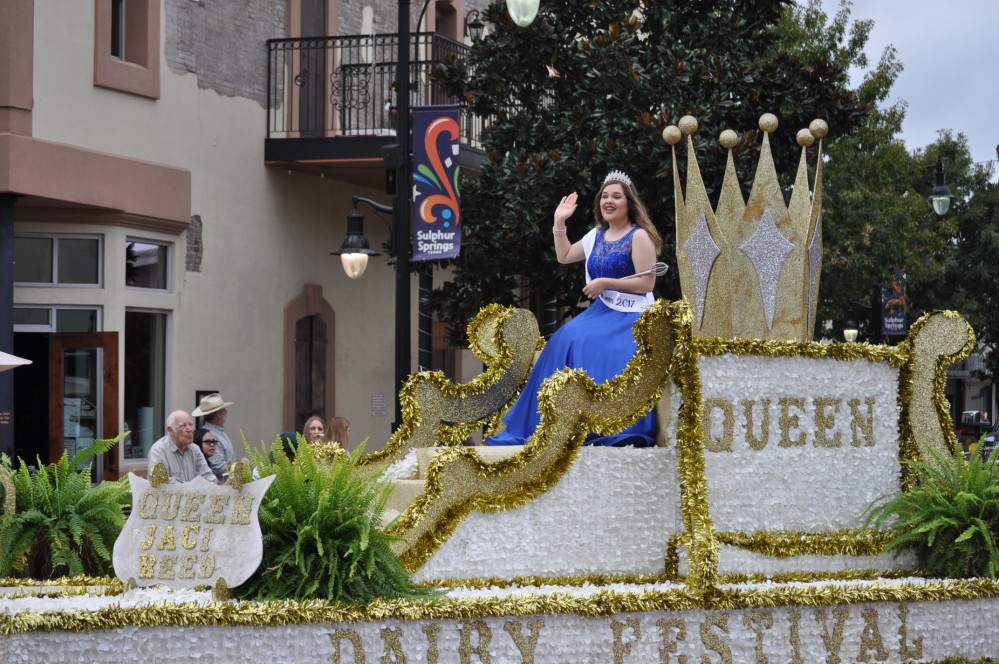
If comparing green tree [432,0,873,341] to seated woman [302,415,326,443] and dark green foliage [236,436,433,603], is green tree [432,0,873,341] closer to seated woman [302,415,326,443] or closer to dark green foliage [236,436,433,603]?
seated woman [302,415,326,443]

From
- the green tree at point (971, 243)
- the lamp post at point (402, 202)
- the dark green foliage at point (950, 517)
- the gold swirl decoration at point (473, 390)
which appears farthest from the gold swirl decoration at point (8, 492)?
the green tree at point (971, 243)

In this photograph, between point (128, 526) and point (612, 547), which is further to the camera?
point (612, 547)

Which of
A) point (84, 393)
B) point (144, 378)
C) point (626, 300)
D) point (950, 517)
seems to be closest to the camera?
point (950, 517)

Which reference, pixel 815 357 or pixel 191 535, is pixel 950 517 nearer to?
pixel 815 357

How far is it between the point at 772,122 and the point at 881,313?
19952 mm

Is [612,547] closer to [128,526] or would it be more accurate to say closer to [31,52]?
[128,526]

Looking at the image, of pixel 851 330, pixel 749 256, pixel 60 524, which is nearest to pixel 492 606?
pixel 60 524

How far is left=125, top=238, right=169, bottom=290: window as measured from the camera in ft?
56.2

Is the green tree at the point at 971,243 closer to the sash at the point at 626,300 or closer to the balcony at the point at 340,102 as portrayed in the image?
the balcony at the point at 340,102

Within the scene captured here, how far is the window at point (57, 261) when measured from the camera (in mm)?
16375

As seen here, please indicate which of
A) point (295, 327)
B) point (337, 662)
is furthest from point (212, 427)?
point (337, 662)

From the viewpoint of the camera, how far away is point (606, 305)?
762 cm

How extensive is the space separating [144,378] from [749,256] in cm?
1152

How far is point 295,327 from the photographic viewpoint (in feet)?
64.9
